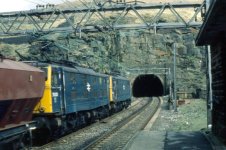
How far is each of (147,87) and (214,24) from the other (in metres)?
61.2

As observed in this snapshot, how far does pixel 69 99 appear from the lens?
20.5 m

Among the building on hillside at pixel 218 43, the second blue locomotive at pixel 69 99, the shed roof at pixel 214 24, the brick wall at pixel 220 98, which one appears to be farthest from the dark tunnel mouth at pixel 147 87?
the shed roof at pixel 214 24

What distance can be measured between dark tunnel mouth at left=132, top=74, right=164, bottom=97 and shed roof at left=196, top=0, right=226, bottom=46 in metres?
53.0

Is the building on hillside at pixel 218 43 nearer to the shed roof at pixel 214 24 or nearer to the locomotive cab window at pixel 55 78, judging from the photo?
the shed roof at pixel 214 24

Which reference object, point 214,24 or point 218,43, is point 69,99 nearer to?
point 218,43

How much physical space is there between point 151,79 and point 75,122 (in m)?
48.3

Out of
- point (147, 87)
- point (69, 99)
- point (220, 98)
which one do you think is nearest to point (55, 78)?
point (69, 99)

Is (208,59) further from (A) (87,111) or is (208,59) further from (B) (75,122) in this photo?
(A) (87,111)

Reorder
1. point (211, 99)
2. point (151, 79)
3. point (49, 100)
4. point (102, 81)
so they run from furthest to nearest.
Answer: point (151, 79) < point (102, 81) < point (211, 99) < point (49, 100)

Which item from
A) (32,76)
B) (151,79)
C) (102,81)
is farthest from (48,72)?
(151,79)

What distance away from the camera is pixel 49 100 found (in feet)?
57.5

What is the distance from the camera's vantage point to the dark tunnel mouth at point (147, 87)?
7012cm

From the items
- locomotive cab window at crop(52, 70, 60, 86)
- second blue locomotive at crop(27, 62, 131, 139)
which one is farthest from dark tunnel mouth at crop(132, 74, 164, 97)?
locomotive cab window at crop(52, 70, 60, 86)

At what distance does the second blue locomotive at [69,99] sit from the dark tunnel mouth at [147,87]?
1482 inches
